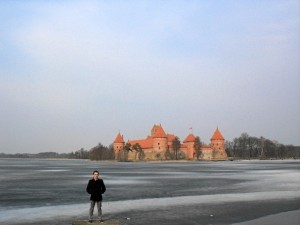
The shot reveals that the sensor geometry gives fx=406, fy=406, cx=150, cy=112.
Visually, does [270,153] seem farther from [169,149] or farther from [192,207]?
[192,207]

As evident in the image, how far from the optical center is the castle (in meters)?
140

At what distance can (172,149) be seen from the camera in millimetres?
142375

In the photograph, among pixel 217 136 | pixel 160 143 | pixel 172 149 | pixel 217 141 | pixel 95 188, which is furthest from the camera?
pixel 217 136

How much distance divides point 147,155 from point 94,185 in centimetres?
13581

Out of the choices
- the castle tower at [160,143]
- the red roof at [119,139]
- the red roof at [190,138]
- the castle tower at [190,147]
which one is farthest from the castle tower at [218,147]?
the red roof at [119,139]

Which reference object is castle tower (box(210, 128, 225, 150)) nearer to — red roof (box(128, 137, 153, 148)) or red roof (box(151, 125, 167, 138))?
red roof (box(151, 125, 167, 138))

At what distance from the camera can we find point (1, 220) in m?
12.9

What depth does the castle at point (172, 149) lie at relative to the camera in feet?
459

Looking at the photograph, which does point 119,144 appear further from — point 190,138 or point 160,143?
point 190,138

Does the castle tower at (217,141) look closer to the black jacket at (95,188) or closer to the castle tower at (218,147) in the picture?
the castle tower at (218,147)

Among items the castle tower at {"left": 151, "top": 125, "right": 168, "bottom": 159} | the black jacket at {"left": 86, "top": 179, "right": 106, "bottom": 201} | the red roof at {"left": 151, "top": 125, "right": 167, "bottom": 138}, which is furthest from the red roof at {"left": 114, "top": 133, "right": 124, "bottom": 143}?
the black jacket at {"left": 86, "top": 179, "right": 106, "bottom": 201}

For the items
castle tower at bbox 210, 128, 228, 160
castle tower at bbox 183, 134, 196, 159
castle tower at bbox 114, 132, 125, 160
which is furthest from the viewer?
castle tower at bbox 114, 132, 125, 160

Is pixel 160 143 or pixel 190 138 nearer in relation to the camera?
pixel 160 143

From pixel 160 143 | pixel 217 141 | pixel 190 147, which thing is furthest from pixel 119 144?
pixel 217 141
